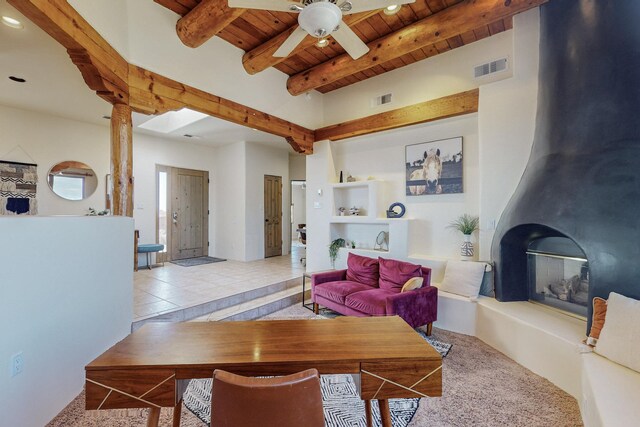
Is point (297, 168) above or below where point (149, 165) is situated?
above

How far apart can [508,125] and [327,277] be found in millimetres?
3037

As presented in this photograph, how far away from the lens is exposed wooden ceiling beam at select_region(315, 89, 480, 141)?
157 inches

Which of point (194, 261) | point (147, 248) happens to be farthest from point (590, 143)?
point (194, 261)

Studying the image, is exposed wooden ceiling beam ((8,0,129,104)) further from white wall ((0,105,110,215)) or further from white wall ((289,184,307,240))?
white wall ((289,184,307,240))

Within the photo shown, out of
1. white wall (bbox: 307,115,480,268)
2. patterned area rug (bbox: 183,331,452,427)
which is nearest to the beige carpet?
patterned area rug (bbox: 183,331,452,427)

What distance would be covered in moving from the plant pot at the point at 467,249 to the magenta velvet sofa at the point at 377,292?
29.9 inches

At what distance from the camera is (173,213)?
6.68 metres

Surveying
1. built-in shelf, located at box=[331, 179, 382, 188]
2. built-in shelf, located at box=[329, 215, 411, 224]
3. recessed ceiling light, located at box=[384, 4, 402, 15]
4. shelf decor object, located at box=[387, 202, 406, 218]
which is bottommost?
built-in shelf, located at box=[329, 215, 411, 224]

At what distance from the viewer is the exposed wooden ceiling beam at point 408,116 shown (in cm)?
398

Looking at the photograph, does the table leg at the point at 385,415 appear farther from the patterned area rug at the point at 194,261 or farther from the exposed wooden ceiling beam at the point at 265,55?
the patterned area rug at the point at 194,261

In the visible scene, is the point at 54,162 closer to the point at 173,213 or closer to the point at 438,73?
the point at 173,213

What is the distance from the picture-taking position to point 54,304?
2.05 meters

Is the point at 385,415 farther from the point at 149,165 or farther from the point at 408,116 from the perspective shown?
the point at 149,165

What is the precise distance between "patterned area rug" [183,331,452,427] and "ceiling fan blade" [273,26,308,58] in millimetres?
3044
